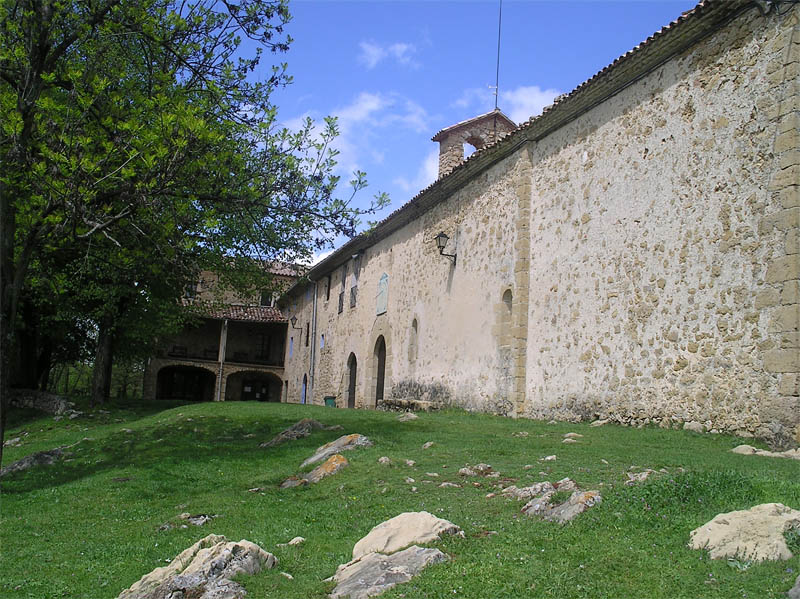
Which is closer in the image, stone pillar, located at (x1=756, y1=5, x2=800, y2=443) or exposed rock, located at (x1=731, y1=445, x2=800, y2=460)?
exposed rock, located at (x1=731, y1=445, x2=800, y2=460)

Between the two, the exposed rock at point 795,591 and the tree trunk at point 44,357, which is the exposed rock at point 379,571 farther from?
the tree trunk at point 44,357

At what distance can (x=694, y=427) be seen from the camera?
32.1 ft

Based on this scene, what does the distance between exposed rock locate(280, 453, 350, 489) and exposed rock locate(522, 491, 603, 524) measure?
2.83 m

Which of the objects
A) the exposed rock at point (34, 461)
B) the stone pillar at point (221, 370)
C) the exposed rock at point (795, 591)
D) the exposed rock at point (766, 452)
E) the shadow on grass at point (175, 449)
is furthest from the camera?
the stone pillar at point (221, 370)

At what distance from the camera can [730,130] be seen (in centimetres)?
977

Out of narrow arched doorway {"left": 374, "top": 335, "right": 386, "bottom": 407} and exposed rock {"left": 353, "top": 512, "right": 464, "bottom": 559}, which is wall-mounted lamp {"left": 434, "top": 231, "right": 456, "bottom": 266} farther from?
exposed rock {"left": 353, "top": 512, "right": 464, "bottom": 559}

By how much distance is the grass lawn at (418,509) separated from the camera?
A: 3.95 m

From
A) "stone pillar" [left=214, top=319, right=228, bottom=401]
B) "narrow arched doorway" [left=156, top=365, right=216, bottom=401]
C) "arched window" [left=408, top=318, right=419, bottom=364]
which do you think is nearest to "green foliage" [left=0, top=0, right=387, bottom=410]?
"arched window" [left=408, top=318, right=419, bottom=364]

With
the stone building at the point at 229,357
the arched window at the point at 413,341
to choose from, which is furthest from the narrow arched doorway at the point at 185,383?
the arched window at the point at 413,341

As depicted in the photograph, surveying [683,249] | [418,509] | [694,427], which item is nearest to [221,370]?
[683,249]

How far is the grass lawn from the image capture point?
3949 millimetres

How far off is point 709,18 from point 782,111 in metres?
2.01

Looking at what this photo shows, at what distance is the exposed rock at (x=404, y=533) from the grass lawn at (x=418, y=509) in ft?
0.45

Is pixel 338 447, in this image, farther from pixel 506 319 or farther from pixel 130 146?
pixel 506 319
